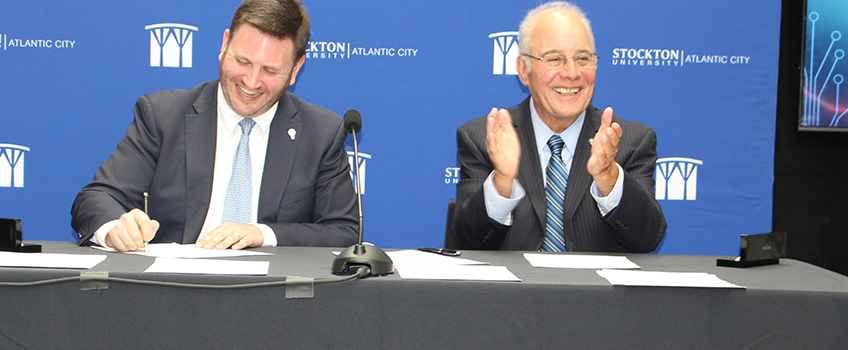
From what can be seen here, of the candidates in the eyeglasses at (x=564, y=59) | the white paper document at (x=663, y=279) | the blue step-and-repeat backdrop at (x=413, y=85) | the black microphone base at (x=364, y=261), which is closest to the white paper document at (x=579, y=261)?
the white paper document at (x=663, y=279)

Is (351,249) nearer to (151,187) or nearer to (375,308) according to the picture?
(375,308)

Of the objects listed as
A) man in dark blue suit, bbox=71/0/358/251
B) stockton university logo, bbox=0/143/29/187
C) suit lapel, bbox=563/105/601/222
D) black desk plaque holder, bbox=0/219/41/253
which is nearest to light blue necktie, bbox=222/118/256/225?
man in dark blue suit, bbox=71/0/358/251

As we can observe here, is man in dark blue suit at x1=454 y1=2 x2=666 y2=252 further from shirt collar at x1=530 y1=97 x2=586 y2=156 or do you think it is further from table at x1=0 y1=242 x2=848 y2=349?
table at x1=0 y1=242 x2=848 y2=349

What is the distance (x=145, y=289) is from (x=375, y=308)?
1.37 ft

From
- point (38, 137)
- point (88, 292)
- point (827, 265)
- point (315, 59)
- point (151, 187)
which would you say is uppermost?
point (315, 59)

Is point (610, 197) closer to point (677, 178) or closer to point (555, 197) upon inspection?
point (555, 197)

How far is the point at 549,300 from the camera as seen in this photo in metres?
1.11

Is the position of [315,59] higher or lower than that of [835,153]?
higher

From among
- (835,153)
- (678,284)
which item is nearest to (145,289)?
(678,284)

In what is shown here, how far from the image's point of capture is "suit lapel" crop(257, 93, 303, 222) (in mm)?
2061

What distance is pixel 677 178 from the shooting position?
3158 millimetres

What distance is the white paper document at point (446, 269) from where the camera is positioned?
3.78 ft

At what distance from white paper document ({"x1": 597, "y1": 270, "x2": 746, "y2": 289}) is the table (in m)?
0.01

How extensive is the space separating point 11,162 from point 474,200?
255 centimetres
